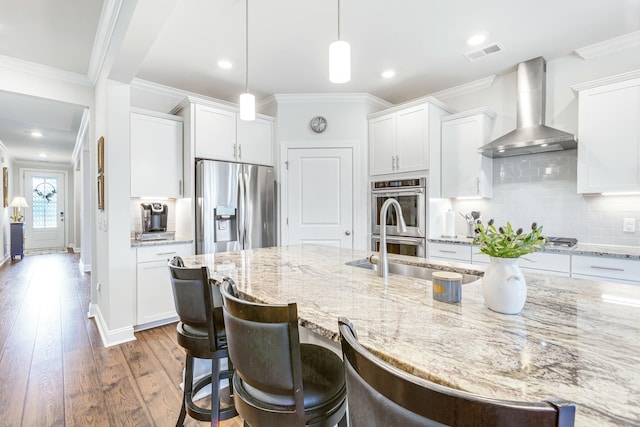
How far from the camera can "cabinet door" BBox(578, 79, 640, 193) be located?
2434 millimetres

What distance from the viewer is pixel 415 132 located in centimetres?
343

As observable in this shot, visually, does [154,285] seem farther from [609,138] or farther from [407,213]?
[609,138]

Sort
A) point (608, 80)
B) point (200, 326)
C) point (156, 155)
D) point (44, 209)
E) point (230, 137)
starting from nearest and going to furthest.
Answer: point (200, 326)
point (608, 80)
point (156, 155)
point (230, 137)
point (44, 209)

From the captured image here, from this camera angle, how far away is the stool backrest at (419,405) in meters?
0.39

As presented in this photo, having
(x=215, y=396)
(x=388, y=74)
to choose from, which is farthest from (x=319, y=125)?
(x=215, y=396)

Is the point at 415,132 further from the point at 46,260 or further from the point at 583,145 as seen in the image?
the point at 46,260

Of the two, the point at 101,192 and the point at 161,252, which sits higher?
the point at 101,192

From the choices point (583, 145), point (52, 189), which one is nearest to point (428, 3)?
point (583, 145)

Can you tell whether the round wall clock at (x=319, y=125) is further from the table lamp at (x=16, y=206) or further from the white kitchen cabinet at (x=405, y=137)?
the table lamp at (x=16, y=206)

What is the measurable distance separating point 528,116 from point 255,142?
2.97 m

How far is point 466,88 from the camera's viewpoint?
11.8 ft

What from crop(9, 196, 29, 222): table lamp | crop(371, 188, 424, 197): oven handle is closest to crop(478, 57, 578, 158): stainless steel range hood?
crop(371, 188, 424, 197): oven handle

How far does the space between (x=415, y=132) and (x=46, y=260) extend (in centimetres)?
824

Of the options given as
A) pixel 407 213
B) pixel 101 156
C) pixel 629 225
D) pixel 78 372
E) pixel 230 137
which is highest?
pixel 230 137
